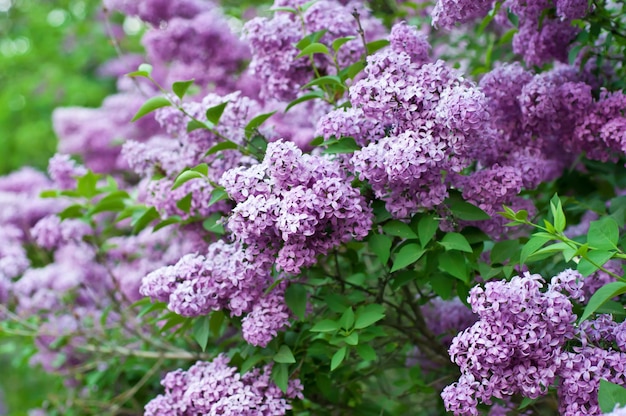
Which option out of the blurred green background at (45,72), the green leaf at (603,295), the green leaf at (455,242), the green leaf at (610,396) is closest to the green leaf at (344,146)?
the green leaf at (455,242)

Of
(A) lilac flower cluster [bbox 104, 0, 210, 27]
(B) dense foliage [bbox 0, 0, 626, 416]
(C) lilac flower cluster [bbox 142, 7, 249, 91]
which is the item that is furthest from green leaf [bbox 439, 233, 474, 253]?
(A) lilac flower cluster [bbox 104, 0, 210, 27]

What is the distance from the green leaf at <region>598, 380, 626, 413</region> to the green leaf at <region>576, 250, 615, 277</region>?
9.3 inches

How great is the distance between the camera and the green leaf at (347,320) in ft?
6.22

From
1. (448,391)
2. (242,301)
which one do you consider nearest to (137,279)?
(242,301)

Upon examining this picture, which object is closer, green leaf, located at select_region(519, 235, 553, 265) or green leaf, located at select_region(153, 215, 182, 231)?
green leaf, located at select_region(519, 235, 553, 265)

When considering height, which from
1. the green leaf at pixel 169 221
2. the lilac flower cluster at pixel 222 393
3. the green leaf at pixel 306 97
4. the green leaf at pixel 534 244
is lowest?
the lilac flower cluster at pixel 222 393

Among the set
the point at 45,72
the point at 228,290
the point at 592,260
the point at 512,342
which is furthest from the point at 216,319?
the point at 45,72

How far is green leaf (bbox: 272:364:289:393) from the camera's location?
6.33 ft

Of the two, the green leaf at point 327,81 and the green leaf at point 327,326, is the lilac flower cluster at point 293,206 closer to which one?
the green leaf at point 327,326

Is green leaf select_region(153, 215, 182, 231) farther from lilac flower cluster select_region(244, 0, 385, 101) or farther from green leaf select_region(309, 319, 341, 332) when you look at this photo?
green leaf select_region(309, 319, 341, 332)

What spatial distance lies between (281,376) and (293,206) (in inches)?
21.0

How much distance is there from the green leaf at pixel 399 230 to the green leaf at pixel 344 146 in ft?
0.70

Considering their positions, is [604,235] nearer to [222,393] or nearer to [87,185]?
[222,393]

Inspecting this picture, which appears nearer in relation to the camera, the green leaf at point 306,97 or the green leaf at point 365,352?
the green leaf at point 365,352
